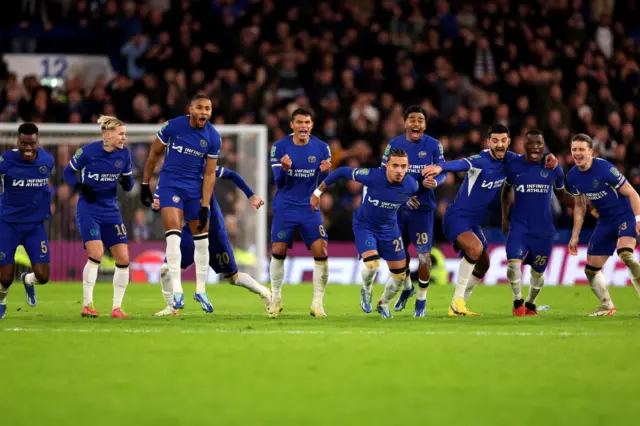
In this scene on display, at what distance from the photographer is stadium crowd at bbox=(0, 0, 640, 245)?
21328mm

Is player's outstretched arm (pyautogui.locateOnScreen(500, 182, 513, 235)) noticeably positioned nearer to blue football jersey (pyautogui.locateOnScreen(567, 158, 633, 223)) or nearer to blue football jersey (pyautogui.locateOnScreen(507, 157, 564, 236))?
blue football jersey (pyautogui.locateOnScreen(507, 157, 564, 236))

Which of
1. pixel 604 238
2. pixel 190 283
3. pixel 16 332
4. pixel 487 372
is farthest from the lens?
pixel 190 283

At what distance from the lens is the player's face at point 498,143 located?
12.8 metres

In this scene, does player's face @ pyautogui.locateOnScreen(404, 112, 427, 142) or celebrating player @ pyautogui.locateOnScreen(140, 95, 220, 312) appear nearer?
celebrating player @ pyautogui.locateOnScreen(140, 95, 220, 312)

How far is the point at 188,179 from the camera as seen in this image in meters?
12.3

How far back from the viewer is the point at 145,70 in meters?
22.7

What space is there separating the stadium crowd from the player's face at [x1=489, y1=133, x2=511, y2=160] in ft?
25.1

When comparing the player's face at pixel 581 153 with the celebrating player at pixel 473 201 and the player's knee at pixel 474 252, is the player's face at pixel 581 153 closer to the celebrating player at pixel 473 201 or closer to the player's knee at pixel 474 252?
the celebrating player at pixel 473 201

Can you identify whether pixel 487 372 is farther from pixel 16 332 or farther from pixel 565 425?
pixel 16 332

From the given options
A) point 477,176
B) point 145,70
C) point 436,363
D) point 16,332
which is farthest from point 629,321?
point 145,70

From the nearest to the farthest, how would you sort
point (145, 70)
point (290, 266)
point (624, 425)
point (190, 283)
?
point (624, 425), point (190, 283), point (290, 266), point (145, 70)

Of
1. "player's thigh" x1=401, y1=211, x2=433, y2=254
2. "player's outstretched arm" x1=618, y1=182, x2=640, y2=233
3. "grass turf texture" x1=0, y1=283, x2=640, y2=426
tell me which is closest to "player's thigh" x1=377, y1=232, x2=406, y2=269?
"grass turf texture" x1=0, y1=283, x2=640, y2=426

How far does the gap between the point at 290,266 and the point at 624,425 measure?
616 inches

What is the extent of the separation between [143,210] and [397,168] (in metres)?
9.48
